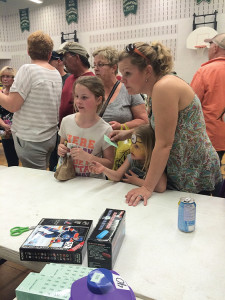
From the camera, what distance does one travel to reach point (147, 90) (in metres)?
1.34

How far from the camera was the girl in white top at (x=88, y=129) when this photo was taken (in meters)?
1.64

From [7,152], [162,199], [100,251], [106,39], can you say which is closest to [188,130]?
[162,199]

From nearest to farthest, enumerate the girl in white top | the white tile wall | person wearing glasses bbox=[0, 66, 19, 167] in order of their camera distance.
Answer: the girl in white top, person wearing glasses bbox=[0, 66, 19, 167], the white tile wall

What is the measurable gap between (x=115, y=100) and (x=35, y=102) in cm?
59

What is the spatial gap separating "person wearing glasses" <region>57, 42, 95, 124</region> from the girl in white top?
49 centimetres

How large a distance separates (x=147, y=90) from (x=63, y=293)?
3.33 ft

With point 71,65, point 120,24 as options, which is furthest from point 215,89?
point 120,24

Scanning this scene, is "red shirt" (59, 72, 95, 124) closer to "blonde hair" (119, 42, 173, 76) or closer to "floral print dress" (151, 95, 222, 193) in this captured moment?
"blonde hair" (119, 42, 173, 76)

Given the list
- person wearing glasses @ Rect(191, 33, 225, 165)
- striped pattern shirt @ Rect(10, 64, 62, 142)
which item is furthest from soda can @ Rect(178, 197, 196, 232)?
person wearing glasses @ Rect(191, 33, 225, 165)

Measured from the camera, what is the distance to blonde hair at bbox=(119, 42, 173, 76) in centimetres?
126

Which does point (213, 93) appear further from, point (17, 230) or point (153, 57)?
point (17, 230)

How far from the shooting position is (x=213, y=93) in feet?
7.40

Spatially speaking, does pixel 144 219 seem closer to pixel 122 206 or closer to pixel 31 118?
pixel 122 206

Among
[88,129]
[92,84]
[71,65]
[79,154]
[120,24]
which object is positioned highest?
[120,24]
